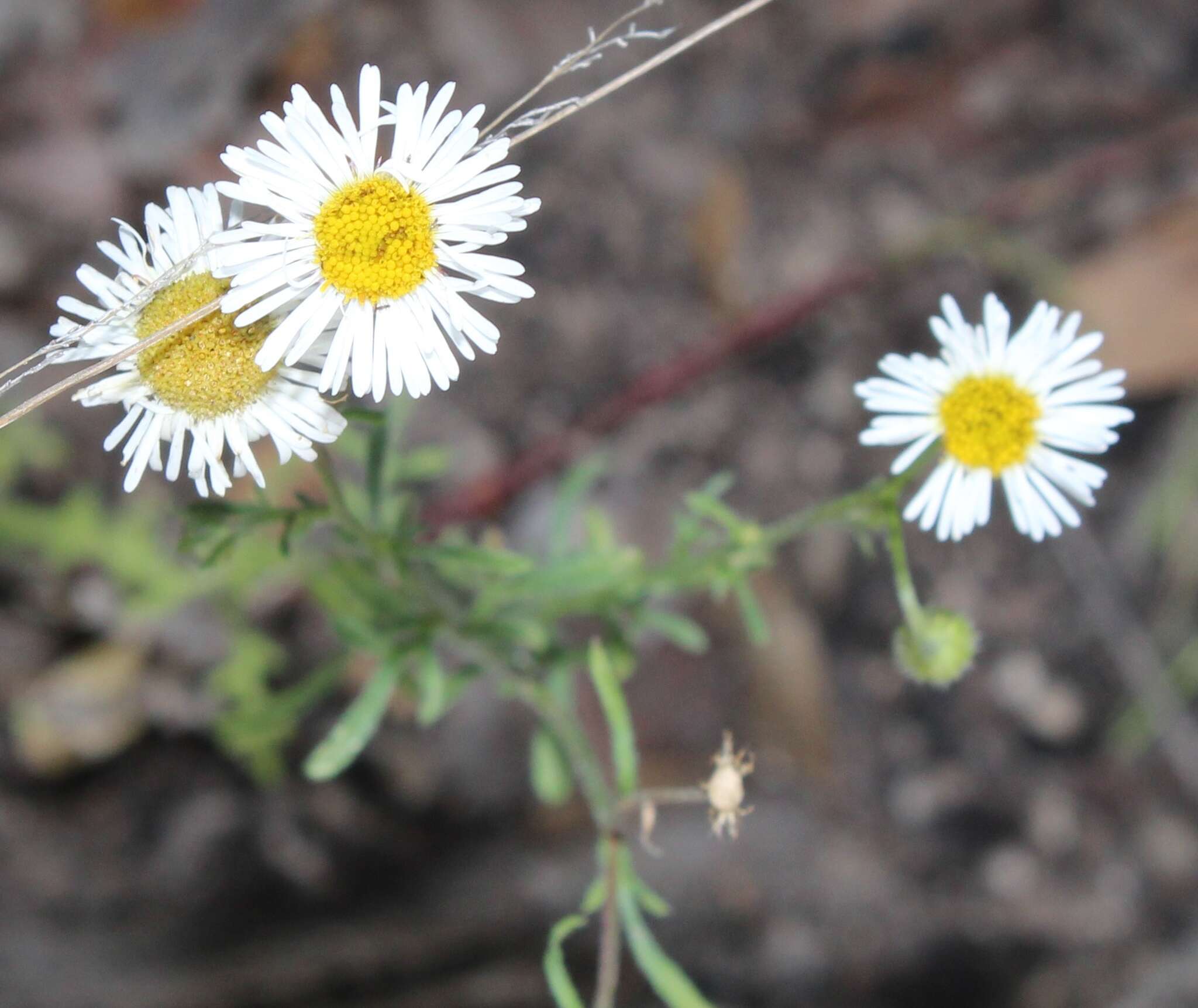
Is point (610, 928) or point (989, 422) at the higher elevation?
point (989, 422)

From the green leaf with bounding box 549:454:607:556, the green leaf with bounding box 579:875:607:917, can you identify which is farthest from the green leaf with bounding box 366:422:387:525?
the green leaf with bounding box 579:875:607:917

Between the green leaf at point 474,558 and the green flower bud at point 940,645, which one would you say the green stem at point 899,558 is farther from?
the green leaf at point 474,558

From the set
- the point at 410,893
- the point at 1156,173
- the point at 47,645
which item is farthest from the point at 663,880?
the point at 1156,173

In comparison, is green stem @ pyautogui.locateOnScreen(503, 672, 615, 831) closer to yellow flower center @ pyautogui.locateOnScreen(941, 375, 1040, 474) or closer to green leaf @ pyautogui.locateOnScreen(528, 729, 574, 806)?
green leaf @ pyautogui.locateOnScreen(528, 729, 574, 806)

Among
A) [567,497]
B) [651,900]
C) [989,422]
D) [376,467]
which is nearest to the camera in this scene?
[989,422]

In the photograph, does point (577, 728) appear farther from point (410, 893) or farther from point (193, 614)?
point (193, 614)

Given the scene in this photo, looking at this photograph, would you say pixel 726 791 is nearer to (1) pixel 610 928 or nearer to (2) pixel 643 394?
(1) pixel 610 928

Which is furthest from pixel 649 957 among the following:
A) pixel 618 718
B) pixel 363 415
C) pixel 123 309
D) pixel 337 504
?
pixel 123 309

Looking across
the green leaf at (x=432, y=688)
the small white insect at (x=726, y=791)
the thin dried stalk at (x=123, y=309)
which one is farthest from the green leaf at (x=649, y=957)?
the thin dried stalk at (x=123, y=309)
